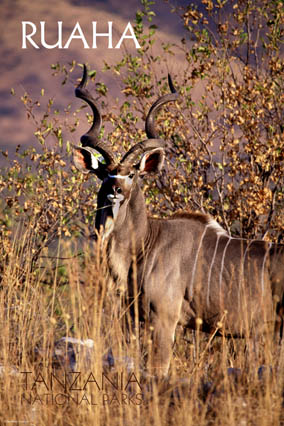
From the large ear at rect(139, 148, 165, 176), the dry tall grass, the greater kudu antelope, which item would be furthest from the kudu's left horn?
the dry tall grass

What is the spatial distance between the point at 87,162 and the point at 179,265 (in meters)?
1.27

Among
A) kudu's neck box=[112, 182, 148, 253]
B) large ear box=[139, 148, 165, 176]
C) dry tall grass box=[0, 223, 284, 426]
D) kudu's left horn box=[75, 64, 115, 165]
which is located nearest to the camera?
dry tall grass box=[0, 223, 284, 426]

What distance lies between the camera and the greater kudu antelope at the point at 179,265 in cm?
454

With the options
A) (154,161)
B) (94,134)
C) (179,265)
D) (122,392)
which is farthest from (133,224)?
(122,392)

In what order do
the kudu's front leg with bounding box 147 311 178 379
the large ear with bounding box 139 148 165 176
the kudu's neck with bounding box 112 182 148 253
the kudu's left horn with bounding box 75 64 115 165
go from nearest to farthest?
the kudu's front leg with bounding box 147 311 178 379 → the kudu's neck with bounding box 112 182 148 253 → the kudu's left horn with bounding box 75 64 115 165 → the large ear with bounding box 139 148 165 176

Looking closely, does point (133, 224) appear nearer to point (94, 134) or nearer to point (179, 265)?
point (179, 265)

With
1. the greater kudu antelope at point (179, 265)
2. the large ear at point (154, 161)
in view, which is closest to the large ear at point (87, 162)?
the greater kudu antelope at point (179, 265)

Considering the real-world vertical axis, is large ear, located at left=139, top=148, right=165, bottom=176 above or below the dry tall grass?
above

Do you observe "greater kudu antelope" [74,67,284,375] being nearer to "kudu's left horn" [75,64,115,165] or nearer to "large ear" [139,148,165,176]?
"kudu's left horn" [75,64,115,165]

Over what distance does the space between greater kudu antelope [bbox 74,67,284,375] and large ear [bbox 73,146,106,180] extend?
26 mm

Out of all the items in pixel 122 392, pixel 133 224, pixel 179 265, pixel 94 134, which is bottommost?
pixel 122 392

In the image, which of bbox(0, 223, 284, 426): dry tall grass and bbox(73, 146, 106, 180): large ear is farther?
bbox(73, 146, 106, 180): large ear

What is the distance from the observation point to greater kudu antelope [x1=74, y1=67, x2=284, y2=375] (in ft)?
14.9

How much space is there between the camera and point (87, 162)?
5.26 m
